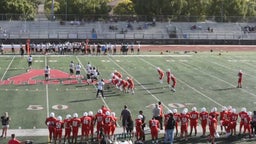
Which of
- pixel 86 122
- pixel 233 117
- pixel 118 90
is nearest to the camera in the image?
pixel 86 122

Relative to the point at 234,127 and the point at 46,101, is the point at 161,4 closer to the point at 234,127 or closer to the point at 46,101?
the point at 46,101

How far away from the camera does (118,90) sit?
25.3 meters

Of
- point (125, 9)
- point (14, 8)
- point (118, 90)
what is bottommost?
point (118, 90)

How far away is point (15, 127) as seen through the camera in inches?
705

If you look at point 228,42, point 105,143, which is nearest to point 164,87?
point 105,143

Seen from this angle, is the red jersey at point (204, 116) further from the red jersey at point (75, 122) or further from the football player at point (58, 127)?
the football player at point (58, 127)

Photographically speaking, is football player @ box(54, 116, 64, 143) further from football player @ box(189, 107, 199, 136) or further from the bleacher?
the bleacher

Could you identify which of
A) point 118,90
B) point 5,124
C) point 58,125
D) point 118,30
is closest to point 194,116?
point 58,125

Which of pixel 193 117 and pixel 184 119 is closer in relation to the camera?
pixel 184 119

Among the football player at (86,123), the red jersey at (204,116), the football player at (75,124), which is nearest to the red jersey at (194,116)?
the red jersey at (204,116)

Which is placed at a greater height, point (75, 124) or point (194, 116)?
point (194, 116)

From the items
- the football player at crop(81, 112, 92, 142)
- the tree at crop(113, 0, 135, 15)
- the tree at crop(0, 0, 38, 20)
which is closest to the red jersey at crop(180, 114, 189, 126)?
the football player at crop(81, 112, 92, 142)

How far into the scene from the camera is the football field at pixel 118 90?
830 inches

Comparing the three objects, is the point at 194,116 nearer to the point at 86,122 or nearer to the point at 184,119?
the point at 184,119
